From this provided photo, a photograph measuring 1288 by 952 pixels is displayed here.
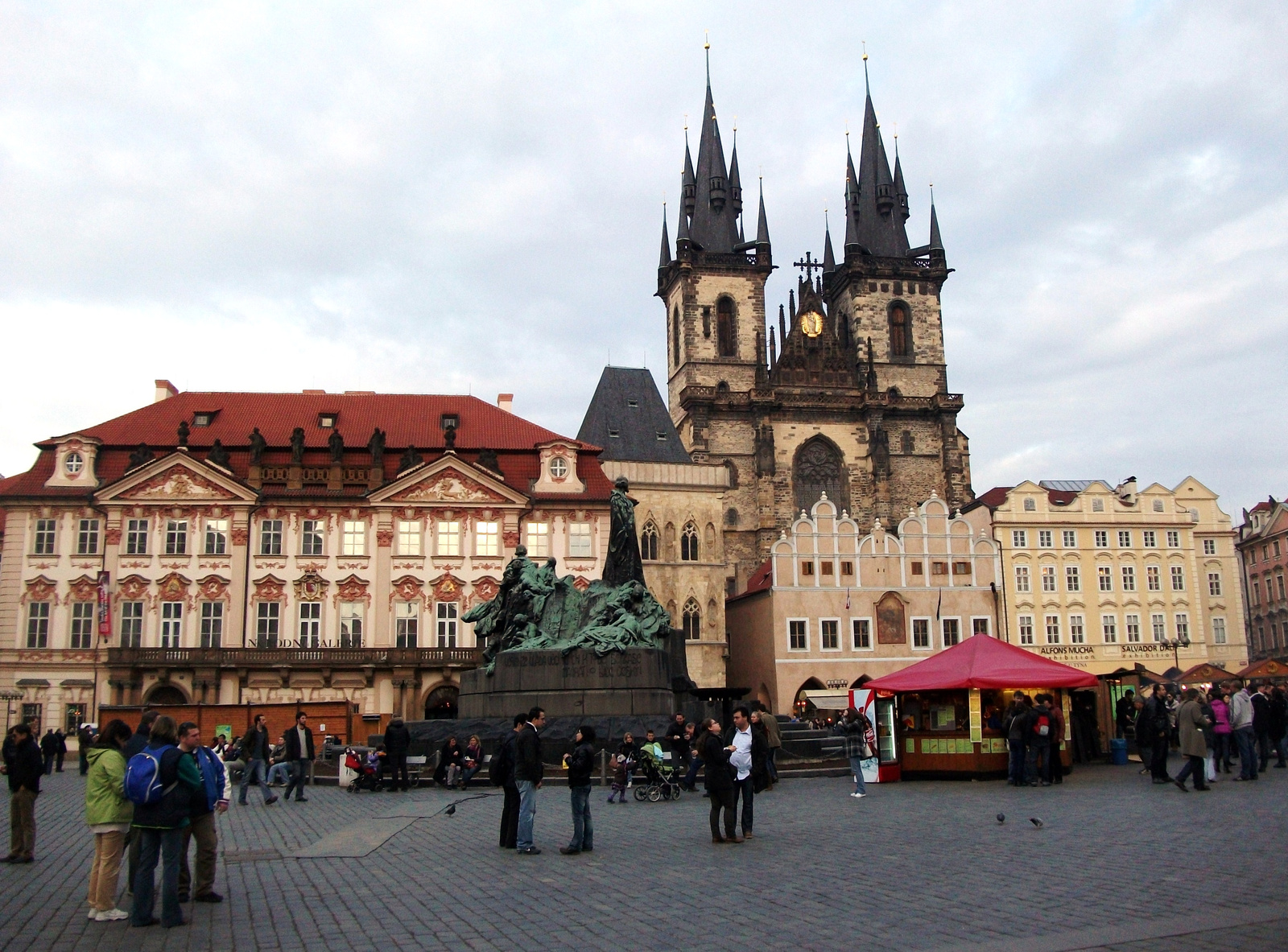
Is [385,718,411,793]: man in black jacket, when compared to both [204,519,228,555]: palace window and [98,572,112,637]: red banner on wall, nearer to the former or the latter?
[98,572,112,637]: red banner on wall

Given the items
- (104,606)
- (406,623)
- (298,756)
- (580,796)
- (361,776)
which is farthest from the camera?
(406,623)

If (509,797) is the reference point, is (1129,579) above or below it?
above

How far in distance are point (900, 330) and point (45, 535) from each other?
46769 mm

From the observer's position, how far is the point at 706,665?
2058 inches

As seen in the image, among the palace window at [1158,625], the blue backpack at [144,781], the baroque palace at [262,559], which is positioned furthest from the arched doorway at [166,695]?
the palace window at [1158,625]

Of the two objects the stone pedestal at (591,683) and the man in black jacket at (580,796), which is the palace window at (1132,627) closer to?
the stone pedestal at (591,683)

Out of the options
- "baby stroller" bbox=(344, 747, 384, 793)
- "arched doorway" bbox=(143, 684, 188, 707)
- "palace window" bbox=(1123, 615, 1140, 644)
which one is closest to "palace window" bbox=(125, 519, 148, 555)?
"arched doorway" bbox=(143, 684, 188, 707)

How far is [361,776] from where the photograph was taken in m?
20.8

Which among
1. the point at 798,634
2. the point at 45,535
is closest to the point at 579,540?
the point at 798,634

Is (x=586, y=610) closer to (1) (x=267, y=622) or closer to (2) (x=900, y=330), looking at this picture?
(1) (x=267, y=622)

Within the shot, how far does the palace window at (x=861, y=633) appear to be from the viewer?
170ft

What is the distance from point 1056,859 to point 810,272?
226 feet

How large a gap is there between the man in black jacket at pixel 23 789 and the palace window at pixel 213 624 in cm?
3223

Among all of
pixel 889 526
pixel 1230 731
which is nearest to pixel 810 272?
pixel 889 526
